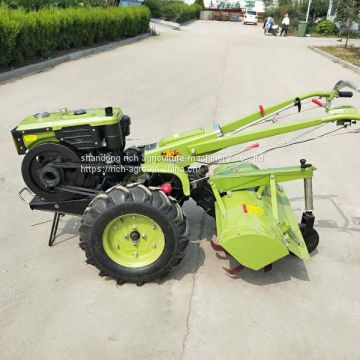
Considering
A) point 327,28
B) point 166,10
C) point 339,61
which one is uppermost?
point 339,61

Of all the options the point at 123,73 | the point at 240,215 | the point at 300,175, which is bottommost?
the point at 123,73

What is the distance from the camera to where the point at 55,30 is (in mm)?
13164

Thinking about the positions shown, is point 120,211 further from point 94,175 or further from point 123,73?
point 123,73

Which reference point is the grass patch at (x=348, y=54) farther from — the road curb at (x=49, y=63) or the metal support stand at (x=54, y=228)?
the metal support stand at (x=54, y=228)

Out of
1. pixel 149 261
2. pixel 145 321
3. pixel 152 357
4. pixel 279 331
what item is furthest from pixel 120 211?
pixel 279 331

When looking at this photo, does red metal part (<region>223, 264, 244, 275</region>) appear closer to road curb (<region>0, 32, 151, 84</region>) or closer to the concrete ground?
the concrete ground

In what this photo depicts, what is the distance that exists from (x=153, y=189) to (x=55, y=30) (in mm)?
11793

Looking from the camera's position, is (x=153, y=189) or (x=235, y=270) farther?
(x=235, y=270)

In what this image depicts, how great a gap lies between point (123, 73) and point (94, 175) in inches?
348

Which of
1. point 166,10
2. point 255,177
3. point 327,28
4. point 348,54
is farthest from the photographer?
point 166,10

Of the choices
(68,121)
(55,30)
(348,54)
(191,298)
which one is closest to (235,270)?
(191,298)

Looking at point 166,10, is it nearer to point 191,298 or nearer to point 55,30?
point 55,30

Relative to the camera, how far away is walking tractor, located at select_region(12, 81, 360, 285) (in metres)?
2.99

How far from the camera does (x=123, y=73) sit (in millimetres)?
11734
